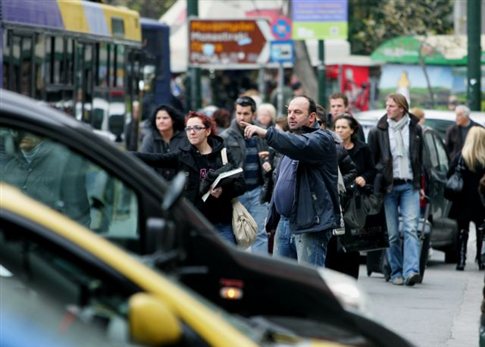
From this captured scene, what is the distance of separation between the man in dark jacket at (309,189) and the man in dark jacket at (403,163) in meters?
4.03

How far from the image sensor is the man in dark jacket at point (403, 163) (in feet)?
49.0

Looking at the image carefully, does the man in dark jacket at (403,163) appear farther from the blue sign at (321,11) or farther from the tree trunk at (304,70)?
→ the tree trunk at (304,70)

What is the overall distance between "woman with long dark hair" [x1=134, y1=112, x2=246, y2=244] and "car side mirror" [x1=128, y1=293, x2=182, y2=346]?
21.4ft

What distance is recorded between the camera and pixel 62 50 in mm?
16922

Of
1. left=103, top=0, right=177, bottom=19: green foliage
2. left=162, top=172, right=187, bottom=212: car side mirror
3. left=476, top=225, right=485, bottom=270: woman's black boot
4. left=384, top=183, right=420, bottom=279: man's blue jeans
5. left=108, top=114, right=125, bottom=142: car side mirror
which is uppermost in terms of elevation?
left=103, top=0, right=177, bottom=19: green foliage

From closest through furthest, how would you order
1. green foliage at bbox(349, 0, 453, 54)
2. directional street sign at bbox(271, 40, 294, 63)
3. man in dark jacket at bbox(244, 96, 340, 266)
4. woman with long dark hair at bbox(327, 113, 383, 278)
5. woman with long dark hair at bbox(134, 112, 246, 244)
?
man in dark jacket at bbox(244, 96, 340, 266), woman with long dark hair at bbox(134, 112, 246, 244), woman with long dark hair at bbox(327, 113, 383, 278), directional street sign at bbox(271, 40, 294, 63), green foliage at bbox(349, 0, 453, 54)

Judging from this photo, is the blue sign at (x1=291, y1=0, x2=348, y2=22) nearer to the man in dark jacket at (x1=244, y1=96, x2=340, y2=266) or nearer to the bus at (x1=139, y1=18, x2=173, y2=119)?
the bus at (x1=139, y1=18, x2=173, y2=119)

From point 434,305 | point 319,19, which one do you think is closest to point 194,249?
point 434,305

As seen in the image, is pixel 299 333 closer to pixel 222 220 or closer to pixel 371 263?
pixel 222 220

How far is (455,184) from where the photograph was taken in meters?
17.6

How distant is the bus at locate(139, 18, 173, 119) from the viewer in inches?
1133

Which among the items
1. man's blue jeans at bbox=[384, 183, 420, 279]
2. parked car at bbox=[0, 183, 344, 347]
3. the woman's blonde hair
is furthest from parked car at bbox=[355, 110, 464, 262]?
parked car at bbox=[0, 183, 344, 347]

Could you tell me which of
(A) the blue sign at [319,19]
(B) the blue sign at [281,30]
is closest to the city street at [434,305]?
(B) the blue sign at [281,30]

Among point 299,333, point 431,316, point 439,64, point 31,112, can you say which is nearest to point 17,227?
point 31,112
